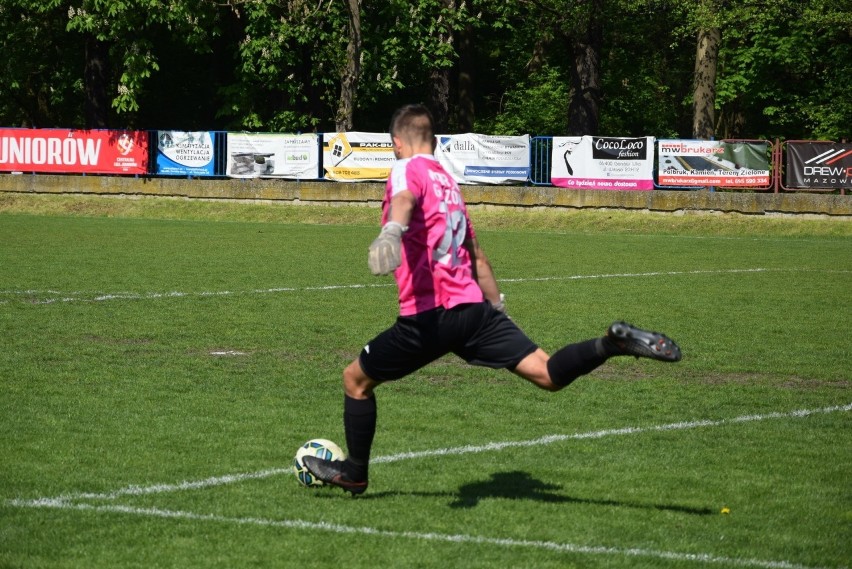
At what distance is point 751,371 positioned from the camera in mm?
10586

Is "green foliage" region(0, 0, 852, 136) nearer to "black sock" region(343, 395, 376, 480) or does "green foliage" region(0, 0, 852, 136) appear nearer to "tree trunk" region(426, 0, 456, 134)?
"tree trunk" region(426, 0, 456, 134)

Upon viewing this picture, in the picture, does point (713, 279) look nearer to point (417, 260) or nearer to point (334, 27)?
point (417, 260)

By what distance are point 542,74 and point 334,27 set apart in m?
9.69

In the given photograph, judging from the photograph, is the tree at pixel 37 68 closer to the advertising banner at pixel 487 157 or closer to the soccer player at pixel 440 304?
the advertising banner at pixel 487 157

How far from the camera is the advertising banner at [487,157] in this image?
3234 centimetres

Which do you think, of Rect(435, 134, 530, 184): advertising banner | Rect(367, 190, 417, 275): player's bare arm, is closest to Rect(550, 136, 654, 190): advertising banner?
Rect(435, 134, 530, 184): advertising banner

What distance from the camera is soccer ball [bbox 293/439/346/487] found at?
21.0 feet

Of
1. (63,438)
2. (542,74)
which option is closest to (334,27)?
(542,74)

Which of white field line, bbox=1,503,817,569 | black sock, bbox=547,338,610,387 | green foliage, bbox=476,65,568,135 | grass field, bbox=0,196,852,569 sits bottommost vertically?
grass field, bbox=0,196,852,569

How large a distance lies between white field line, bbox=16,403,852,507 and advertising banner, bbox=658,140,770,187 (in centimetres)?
2230

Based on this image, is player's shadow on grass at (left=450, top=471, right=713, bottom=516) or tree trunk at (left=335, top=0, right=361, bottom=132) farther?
tree trunk at (left=335, top=0, right=361, bottom=132)

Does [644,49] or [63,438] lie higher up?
[644,49]

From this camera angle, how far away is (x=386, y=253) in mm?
5184

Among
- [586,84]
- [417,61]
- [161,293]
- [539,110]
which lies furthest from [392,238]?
[539,110]
